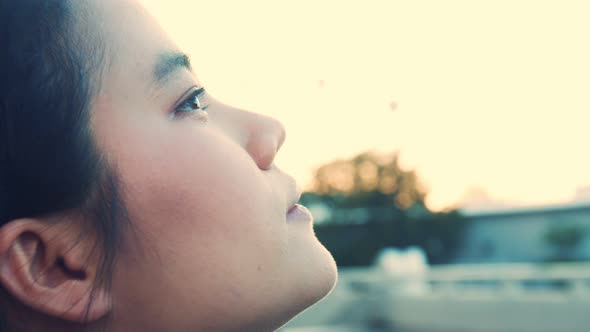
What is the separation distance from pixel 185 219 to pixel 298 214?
0.16 metres

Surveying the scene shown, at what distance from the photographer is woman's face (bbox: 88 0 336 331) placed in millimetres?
693

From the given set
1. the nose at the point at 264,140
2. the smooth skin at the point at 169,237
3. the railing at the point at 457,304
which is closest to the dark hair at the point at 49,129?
the smooth skin at the point at 169,237

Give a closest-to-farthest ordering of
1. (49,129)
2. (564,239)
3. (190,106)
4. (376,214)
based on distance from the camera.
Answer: (49,129) < (190,106) < (564,239) < (376,214)

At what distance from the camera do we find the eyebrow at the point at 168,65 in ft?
2.51

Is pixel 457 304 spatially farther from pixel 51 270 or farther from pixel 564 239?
pixel 564 239

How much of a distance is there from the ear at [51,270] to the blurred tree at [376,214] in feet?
75.5

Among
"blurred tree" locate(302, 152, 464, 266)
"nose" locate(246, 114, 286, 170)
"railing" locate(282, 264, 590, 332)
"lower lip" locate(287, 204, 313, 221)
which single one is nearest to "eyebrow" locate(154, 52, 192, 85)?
"nose" locate(246, 114, 286, 170)

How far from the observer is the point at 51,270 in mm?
689

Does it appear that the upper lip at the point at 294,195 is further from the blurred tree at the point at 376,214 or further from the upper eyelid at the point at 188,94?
the blurred tree at the point at 376,214

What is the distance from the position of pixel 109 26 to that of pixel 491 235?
2699cm

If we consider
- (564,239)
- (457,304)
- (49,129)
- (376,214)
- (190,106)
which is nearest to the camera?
(49,129)

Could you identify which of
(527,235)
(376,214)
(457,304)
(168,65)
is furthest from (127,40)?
(376,214)

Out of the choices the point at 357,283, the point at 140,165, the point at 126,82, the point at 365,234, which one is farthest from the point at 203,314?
the point at 365,234

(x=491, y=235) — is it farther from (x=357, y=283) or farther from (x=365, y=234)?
(x=357, y=283)
